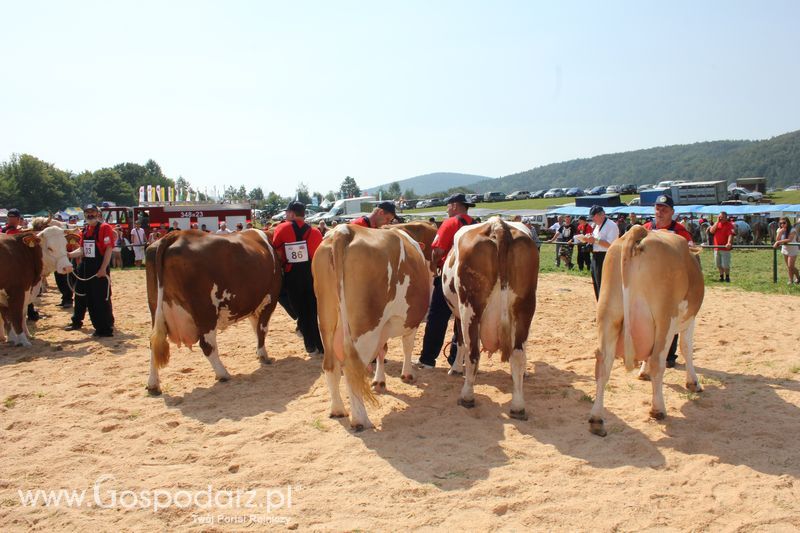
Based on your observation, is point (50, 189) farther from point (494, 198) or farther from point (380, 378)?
point (380, 378)

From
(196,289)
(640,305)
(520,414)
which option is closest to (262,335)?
(196,289)

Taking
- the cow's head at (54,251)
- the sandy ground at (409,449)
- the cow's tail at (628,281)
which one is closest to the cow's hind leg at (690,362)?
the sandy ground at (409,449)

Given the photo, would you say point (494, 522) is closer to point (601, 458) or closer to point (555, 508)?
point (555, 508)

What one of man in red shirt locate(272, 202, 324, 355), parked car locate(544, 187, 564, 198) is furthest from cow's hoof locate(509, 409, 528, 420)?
parked car locate(544, 187, 564, 198)

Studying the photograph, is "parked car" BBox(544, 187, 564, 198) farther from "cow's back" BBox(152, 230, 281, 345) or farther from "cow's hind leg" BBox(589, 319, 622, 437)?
"cow's hind leg" BBox(589, 319, 622, 437)

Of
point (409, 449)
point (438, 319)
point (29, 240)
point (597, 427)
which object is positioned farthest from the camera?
point (29, 240)

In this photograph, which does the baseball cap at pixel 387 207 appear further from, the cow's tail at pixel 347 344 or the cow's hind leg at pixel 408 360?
the cow's tail at pixel 347 344

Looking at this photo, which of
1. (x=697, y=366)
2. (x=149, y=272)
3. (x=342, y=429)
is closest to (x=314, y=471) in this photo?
(x=342, y=429)

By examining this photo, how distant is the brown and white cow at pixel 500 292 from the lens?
18.0 feet

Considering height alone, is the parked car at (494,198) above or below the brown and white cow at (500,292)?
above

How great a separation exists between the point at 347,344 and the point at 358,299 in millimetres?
417

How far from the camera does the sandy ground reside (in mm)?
3801

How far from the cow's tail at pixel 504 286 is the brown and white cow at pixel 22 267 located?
7700 mm

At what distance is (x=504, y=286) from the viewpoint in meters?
5.48
